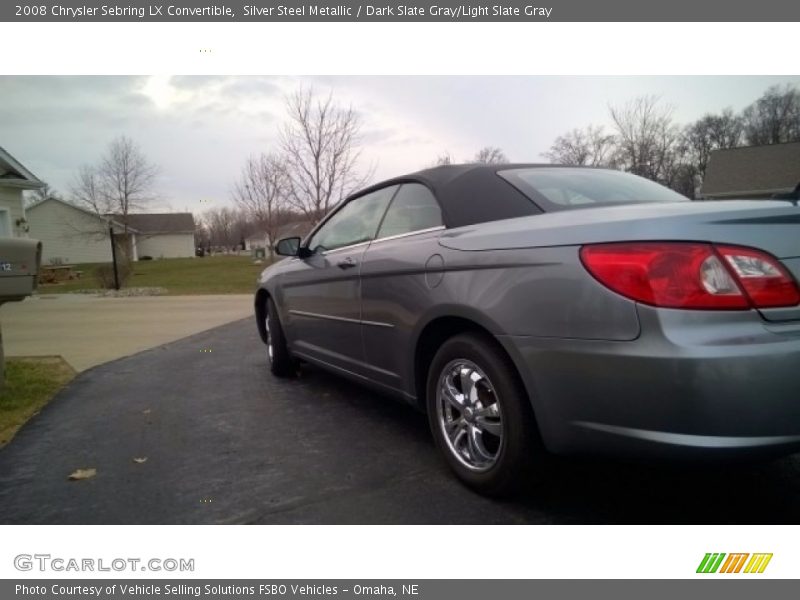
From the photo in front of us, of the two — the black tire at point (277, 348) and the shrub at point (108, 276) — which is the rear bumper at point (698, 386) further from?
the shrub at point (108, 276)

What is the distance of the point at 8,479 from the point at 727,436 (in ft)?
10.9

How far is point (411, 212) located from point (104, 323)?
7.60m

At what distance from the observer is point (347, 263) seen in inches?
134

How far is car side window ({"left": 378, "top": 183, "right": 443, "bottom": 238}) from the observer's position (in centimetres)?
286

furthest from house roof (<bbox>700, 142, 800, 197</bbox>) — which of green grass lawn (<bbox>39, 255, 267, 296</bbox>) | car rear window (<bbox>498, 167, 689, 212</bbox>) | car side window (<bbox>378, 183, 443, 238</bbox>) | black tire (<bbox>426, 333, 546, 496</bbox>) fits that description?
black tire (<bbox>426, 333, 546, 496</bbox>)

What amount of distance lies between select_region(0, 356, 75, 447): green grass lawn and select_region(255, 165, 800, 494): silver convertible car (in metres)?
2.77

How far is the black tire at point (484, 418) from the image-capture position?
2098mm

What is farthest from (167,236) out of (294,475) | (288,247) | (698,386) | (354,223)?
(698,386)

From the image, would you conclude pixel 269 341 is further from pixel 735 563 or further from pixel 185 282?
pixel 185 282

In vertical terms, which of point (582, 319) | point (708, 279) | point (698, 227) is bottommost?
point (582, 319)

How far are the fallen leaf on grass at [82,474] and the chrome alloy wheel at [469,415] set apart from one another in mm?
1867

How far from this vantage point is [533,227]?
2.10 metres

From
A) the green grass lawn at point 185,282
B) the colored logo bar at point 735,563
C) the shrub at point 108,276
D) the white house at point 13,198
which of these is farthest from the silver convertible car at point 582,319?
the shrub at point 108,276

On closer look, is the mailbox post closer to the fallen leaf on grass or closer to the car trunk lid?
the fallen leaf on grass
